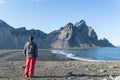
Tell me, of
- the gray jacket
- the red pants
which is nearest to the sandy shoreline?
the red pants

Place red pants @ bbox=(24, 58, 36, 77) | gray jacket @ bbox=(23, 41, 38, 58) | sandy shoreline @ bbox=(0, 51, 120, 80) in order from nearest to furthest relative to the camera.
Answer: red pants @ bbox=(24, 58, 36, 77), gray jacket @ bbox=(23, 41, 38, 58), sandy shoreline @ bbox=(0, 51, 120, 80)

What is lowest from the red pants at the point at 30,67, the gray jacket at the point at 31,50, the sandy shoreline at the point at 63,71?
the sandy shoreline at the point at 63,71

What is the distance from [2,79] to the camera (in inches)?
680

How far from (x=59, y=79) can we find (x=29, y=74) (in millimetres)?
1866

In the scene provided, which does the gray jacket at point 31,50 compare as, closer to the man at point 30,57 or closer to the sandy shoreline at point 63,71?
the man at point 30,57

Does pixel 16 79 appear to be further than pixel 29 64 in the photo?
No

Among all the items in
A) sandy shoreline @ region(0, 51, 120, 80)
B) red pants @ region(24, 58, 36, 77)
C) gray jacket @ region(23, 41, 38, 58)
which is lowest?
sandy shoreline @ region(0, 51, 120, 80)

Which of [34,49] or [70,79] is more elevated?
[34,49]

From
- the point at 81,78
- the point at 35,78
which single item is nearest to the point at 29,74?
the point at 35,78

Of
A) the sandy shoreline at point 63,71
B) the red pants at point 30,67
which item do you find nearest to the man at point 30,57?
the red pants at point 30,67

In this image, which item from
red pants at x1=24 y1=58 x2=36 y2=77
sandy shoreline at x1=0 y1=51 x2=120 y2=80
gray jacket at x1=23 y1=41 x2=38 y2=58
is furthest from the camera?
sandy shoreline at x1=0 y1=51 x2=120 y2=80

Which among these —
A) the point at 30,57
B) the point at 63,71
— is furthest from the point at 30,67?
the point at 63,71

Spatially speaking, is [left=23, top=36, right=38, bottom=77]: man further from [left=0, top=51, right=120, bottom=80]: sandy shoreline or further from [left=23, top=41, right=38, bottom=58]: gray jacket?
[left=0, top=51, right=120, bottom=80]: sandy shoreline

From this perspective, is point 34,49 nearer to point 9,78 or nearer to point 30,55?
point 30,55
